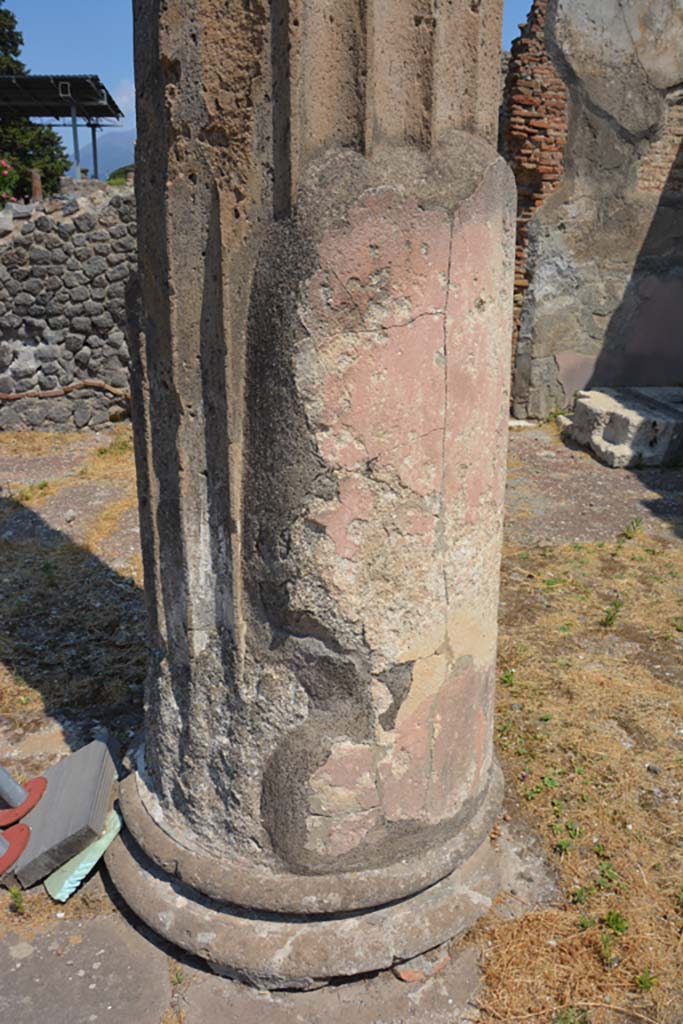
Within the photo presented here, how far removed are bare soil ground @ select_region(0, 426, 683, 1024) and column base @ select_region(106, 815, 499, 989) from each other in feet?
0.61

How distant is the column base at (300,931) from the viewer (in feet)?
7.34

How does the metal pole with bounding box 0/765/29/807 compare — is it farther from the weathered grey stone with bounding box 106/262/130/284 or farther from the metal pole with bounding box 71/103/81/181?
the metal pole with bounding box 71/103/81/181

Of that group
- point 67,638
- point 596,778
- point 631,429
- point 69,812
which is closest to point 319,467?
point 69,812

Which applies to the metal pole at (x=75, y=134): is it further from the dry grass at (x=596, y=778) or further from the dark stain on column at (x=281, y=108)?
the dark stain on column at (x=281, y=108)

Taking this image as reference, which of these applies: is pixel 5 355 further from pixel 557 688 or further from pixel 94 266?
pixel 557 688

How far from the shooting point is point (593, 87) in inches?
310

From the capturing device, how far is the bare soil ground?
2391mm

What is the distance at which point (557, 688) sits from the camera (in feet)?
12.6

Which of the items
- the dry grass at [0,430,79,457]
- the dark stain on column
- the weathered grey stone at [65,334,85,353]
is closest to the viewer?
the dark stain on column

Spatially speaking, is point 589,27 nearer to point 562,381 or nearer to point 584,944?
point 562,381

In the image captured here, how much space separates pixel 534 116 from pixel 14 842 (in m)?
7.56

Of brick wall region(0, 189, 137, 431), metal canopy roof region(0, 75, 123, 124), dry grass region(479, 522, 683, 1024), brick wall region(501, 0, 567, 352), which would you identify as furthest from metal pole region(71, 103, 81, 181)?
dry grass region(479, 522, 683, 1024)

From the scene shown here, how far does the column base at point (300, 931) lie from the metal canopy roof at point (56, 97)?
23015 mm

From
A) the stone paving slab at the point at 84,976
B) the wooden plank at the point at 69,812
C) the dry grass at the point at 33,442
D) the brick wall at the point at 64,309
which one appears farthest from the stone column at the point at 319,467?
the brick wall at the point at 64,309
